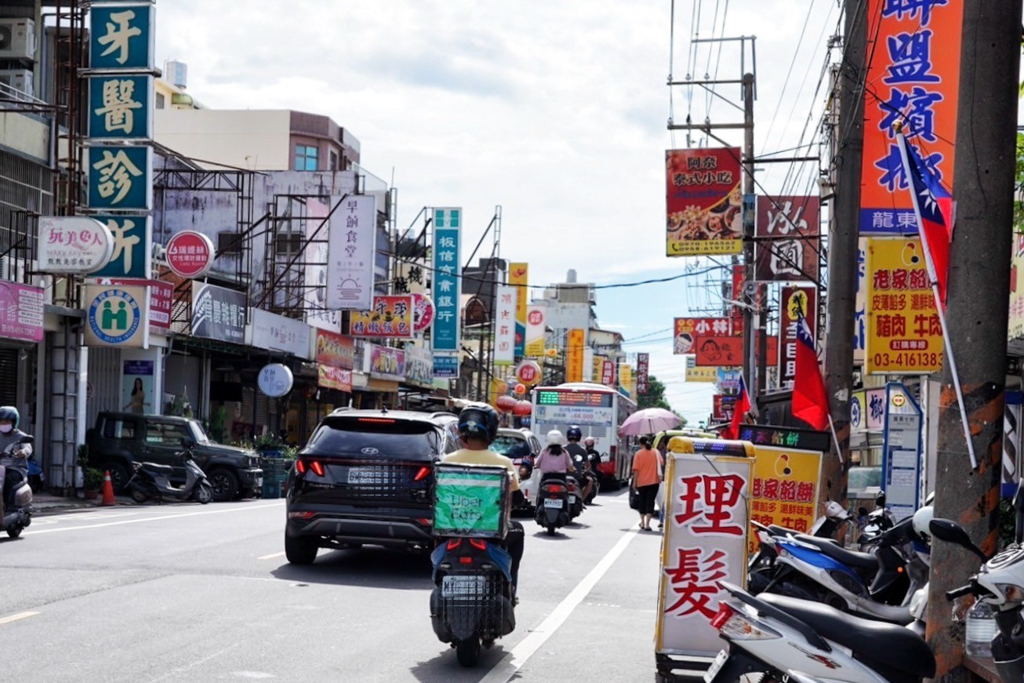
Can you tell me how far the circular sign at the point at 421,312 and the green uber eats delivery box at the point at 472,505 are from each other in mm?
37424

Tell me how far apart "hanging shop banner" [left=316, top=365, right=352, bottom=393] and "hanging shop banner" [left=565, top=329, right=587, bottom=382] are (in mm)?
46380

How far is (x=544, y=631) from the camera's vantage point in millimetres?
11180

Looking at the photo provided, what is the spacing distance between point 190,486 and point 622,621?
17.0 meters

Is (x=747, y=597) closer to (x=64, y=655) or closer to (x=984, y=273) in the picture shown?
(x=984, y=273)

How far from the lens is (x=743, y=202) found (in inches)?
1176

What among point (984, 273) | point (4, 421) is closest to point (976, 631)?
point (984, 273)

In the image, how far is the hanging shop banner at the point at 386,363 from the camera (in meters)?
50.8

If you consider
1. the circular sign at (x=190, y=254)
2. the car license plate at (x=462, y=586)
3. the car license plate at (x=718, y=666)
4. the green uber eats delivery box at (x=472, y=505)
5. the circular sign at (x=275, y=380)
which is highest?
the circular sign at (x=190, y=254)

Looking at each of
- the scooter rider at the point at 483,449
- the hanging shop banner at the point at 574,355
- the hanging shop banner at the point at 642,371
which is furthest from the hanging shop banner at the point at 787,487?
the hanging shop banner at the point at 642,371

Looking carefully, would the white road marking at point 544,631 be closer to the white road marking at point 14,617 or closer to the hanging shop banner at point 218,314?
the white road marking at point 14,617

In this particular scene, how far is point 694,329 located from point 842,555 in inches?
1898

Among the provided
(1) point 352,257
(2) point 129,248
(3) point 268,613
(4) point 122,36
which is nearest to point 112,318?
(2) point 129,248

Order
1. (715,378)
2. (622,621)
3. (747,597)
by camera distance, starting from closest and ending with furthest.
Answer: (747,597), (622,621), (715,378)

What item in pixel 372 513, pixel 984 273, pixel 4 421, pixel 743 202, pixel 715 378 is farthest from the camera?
pixel 715 378
